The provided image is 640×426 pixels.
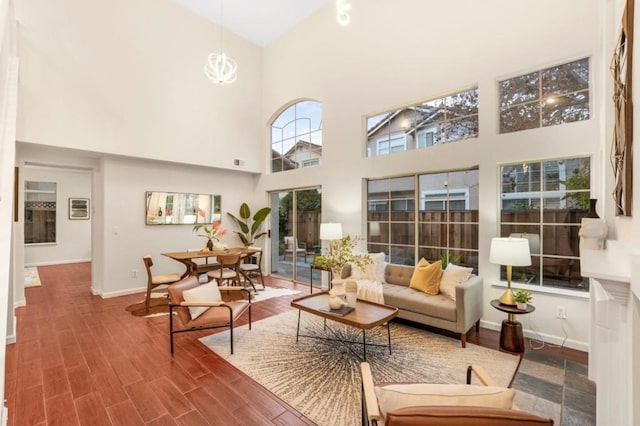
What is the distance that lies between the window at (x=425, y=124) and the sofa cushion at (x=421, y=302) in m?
2.41

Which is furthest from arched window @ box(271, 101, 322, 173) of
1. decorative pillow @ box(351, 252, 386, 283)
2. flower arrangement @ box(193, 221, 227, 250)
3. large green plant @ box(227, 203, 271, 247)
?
decorative pillow @ box(351, 252, 386, 283)

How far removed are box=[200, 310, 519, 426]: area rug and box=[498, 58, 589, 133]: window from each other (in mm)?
2956

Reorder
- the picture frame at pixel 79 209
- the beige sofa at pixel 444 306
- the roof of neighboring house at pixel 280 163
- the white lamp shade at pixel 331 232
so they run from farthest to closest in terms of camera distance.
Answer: the picture frame at pixel 79 209 → the roof of neighboring house at pixel 280 163 → the white lamp shade at pixel 331 232 → the beige sofa at pixel 444 306

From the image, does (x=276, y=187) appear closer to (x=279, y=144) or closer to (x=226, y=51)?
(x=279, y=144)

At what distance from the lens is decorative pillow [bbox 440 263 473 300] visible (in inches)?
150

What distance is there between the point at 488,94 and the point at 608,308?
3443 millimetres

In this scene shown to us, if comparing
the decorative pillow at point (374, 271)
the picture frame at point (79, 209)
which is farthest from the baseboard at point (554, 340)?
the picture frame at point (79, 209)

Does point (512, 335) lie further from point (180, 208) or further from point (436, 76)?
point (180, 208)

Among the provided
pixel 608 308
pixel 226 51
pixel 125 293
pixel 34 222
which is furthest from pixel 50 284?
pixel 608 308

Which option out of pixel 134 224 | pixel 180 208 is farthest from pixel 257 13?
pixel 134 224

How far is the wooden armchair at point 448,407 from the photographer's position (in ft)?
3.57

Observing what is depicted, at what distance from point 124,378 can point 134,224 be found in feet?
13.1

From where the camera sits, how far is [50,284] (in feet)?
21.2

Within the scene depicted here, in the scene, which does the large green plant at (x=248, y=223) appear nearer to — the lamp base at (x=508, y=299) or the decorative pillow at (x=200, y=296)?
the decorative pillow at (x=200, y=296)
